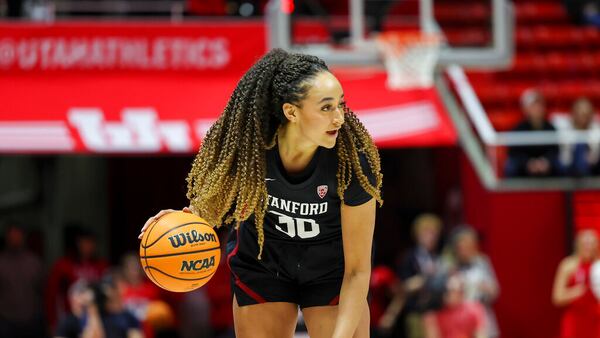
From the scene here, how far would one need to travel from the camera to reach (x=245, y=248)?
518cm

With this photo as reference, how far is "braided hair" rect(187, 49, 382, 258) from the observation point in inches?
192

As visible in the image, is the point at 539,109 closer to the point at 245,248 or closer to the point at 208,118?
the point at 208,118

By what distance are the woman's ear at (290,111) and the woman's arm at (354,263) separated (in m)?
0.43

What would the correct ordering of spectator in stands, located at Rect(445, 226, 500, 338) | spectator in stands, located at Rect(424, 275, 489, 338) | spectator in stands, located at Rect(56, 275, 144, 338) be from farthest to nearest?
spectator in stands, located at Rect(445, 226, 500, 338) < spectator in stands, located at Rect(424, 275, 489, 338) < spectator in stands, located at Rect(56, 275, 144, 338)

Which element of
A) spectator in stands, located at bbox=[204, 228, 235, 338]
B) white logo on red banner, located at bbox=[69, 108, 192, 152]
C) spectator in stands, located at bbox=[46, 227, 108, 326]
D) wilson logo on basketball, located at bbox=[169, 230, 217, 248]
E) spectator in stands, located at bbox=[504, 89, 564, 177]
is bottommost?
spectator in stands, located at bbox=[204, 228, 235, 338]

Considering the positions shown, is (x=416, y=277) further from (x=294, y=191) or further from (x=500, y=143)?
(x=294, y=191)

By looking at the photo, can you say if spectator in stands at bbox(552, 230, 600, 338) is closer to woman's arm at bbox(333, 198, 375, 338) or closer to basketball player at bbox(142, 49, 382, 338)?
basketball player at bbox(142, 49, 382, 338)

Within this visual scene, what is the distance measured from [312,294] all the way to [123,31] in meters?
8.27

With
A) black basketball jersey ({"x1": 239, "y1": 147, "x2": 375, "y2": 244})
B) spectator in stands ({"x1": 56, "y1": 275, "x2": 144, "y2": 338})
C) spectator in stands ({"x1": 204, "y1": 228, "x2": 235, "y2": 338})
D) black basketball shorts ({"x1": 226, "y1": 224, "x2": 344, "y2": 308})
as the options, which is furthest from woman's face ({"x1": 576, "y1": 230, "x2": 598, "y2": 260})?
black basketball jersey ({"x1": 239, "y1": 147, "x2": 375, "y2": 244})

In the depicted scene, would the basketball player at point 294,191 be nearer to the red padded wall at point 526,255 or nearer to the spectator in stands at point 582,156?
the spectator in stands at point 582,156

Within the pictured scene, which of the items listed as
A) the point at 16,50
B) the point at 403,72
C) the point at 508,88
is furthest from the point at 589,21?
the point at 16,50

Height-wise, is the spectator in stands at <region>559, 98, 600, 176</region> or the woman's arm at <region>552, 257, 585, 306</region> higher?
the spectator in stands at <region>559, 98, 600, 176</region>

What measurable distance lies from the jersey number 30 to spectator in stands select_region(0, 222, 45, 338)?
302 inches

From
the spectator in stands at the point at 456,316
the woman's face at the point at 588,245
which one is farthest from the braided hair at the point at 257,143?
the woman's face at the point at 588,245
